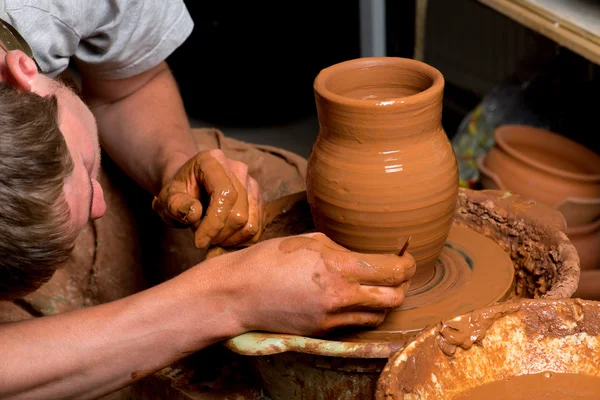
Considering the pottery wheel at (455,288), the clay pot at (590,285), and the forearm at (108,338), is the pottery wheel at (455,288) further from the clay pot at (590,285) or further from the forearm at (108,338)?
the clay pot at (590,285)

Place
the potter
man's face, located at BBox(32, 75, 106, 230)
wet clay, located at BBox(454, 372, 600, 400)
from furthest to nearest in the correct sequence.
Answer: man's face, located at BBox(32, 75, 106, 230), the potter, wet clay, located at BBox(454, 372, 600, 400)

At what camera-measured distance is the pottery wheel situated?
1.47m

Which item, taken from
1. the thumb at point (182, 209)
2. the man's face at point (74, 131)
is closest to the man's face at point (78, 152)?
the man's face at point (74, 131)

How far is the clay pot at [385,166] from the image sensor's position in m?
1.46

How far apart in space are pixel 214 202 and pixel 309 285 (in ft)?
1.13

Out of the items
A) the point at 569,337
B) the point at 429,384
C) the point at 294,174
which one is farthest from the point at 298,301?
the point at 294,174

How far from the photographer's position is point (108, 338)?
56.0 inches

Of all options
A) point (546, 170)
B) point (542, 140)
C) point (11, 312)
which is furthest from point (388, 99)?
point (542, 140)

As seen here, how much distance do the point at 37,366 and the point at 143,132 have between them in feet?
2.67

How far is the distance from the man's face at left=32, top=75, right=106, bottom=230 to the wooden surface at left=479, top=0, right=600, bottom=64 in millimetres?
1555

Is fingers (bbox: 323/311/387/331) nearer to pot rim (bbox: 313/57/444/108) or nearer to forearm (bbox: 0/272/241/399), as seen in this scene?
forearm (bbox: 0/272/241/399)

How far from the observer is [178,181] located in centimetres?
171

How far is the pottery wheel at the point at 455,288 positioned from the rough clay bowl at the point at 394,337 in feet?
0.17

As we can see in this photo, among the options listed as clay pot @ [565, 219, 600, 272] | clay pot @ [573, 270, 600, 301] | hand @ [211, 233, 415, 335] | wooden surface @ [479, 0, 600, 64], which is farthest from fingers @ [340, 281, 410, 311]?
clay pot @ [565, 219, 600, 272]
